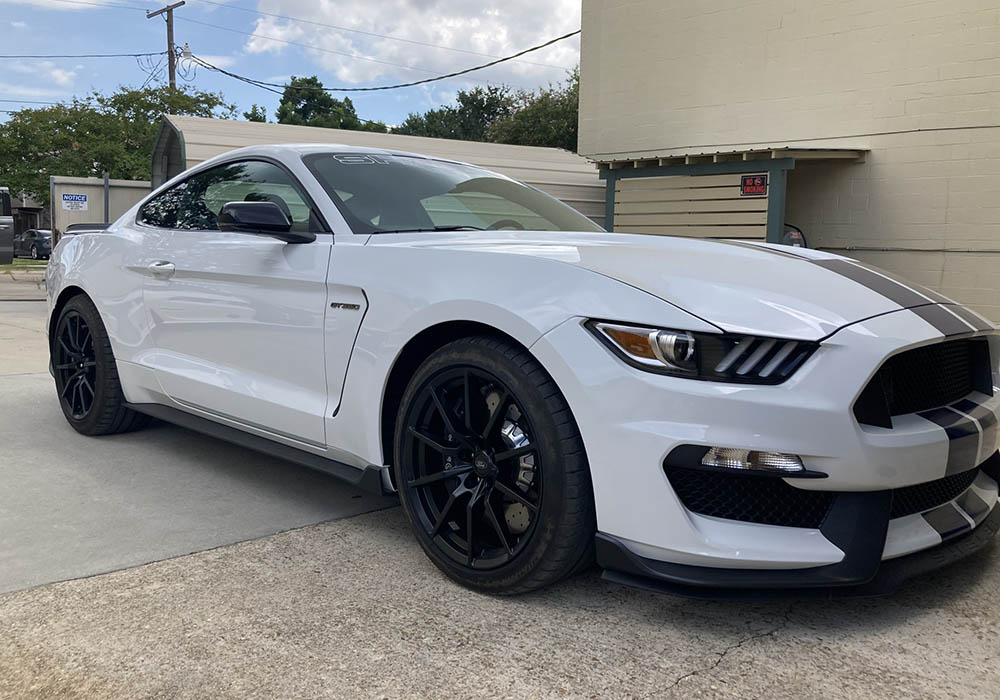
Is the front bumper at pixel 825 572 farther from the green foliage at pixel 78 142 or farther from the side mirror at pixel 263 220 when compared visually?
the green foliage at pixel 78 142

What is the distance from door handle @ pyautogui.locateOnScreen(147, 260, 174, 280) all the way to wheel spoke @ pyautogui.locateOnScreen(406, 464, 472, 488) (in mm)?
1787

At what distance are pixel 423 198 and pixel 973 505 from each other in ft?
7.32

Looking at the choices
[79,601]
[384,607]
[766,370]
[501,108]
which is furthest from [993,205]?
[501,108]

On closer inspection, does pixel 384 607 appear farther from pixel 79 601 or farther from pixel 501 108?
pixel 501 108

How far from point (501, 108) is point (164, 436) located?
51819 mm

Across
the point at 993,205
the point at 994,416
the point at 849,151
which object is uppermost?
the point at 849,151

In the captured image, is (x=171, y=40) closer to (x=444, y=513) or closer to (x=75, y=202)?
(x=75, y=202)

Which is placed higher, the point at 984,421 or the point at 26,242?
the point at 984,421

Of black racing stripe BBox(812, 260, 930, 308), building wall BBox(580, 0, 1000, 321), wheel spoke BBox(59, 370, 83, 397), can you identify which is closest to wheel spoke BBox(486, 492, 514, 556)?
black racing stripe BBox(812, 260, 930, 308)

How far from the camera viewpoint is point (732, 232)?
995cm

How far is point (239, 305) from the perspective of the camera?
11.4 feet

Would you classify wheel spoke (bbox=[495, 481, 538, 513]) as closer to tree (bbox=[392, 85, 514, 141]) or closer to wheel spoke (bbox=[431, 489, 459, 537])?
wheel spoke (bbox=[431, 489, 459, 537])

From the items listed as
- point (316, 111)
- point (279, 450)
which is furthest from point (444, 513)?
point (316, 111)

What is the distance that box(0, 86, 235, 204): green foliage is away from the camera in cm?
3391
